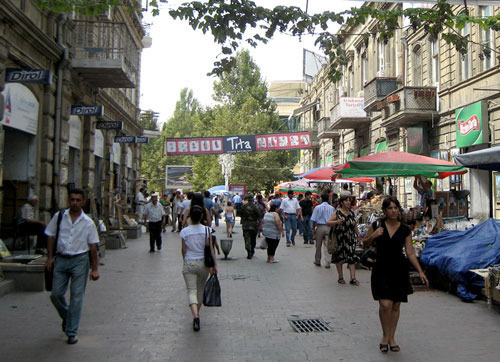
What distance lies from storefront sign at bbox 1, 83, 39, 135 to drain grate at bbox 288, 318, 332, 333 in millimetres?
8083

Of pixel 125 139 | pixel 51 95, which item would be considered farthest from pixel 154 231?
pixel 125 139

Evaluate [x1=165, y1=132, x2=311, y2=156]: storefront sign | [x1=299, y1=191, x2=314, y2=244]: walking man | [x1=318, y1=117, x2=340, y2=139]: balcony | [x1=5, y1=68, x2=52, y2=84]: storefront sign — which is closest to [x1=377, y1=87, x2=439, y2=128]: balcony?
[x1=299, y1=191, x2=314, y2=244]: walking man

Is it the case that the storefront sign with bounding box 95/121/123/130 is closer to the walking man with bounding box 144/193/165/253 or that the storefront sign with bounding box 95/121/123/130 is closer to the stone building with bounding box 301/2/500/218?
the walking man with bounding box 144/193/165/253

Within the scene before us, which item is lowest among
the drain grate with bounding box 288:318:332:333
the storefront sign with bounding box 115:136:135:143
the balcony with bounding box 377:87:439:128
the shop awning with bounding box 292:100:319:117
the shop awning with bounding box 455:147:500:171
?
the drain grate with bounding box 288:318:332:333

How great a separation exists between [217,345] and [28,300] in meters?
3.69

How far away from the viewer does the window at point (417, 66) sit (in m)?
21.4

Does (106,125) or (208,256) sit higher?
(106,125)

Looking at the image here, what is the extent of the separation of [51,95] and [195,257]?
9.24 metres

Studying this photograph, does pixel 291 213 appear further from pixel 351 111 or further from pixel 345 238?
pixel 351 111

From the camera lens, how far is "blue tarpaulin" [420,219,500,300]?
25.1ft

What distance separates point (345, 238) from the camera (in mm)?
9266

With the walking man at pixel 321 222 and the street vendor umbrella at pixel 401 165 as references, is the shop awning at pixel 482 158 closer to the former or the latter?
the street vendor umbrella at pixel 401 165

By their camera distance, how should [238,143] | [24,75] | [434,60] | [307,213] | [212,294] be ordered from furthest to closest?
[238,143]
[434,60]
[307,213]
[24,75]
[212,294]

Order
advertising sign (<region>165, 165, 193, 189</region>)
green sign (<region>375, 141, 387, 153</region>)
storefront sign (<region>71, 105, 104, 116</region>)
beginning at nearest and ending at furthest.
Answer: storefront sign (<region>71, 105, 104, 116</region>) → green sign (<region>375, 141, 387, 153</region>) → advertising sign (<region>165, 165, 193, 189</region>)
